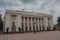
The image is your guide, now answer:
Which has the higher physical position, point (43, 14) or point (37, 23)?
point (43, 14)

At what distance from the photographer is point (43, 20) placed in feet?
162

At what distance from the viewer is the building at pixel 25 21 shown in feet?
136

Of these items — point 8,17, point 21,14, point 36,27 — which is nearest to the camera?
point 8,17

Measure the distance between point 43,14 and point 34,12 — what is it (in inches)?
129

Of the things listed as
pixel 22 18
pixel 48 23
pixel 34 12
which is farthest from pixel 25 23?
pixel 48 23

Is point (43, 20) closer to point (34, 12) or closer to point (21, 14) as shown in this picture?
point (34, 12)

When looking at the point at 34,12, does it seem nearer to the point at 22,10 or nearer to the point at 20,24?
the point at 22,10

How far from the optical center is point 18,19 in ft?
141

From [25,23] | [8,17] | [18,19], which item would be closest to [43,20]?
[25,23]

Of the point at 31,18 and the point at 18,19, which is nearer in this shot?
the point at 18,19

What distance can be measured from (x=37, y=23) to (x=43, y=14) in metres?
3.75

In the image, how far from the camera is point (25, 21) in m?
46.3

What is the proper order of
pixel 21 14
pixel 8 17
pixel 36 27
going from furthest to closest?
pixel 36 27 < pixel 21 14 < pixel 8 17

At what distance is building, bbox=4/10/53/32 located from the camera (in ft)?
136
